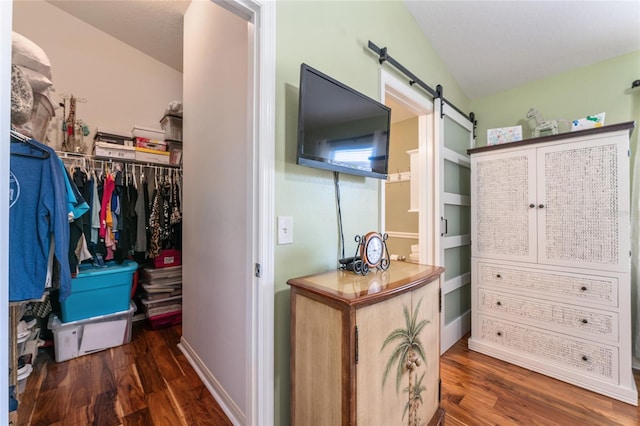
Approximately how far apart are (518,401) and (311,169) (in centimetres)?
201

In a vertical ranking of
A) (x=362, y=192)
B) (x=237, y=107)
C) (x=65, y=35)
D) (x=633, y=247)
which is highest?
(x=65, y=35)

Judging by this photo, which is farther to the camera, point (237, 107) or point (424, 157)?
point (424, 157)

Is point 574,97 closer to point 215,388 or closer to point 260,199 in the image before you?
point 260,199

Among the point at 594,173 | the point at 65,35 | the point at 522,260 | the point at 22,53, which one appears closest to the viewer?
the point at 22,53

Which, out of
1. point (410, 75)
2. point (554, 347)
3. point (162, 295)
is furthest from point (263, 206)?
point (554, 347)

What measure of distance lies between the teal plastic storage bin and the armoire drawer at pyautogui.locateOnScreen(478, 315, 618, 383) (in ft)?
10.7

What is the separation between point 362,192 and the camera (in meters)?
1.61

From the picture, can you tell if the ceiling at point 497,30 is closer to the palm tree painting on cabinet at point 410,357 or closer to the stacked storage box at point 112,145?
the stacked storage box at point 112,145

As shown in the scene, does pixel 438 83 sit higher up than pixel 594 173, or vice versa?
pixel 438 83

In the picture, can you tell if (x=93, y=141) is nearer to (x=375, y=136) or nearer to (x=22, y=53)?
(x=22, y=53)

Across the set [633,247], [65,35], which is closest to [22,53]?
[65,35]

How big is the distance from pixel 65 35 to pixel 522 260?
4761 millimetres

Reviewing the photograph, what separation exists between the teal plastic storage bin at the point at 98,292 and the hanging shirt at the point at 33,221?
3.10 ft

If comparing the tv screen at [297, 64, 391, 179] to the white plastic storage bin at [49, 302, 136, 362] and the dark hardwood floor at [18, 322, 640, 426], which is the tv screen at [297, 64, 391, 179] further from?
the white plastic storage bin at [49, 302, 136, 362]
